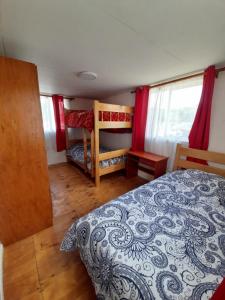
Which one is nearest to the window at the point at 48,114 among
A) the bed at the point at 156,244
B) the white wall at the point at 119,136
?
the white wall at the point at 119,136

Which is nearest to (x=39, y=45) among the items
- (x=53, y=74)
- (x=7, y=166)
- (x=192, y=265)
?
(x=53, y=74)

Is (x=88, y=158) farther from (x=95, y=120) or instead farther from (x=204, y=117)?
(x=204, y=117)

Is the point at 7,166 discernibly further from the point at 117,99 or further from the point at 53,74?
the point at 117,99

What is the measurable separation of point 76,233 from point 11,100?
54.5 inches

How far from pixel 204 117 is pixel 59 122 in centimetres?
346

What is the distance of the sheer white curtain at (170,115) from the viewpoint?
6.98ft

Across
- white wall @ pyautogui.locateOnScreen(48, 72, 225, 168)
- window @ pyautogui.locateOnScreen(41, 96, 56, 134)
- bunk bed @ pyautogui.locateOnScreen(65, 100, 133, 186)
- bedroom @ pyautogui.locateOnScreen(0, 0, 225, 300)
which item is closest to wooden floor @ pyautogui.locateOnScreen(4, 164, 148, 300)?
bedroom @ pyautogui.locateOnScreen(0, 0, 225, 300)

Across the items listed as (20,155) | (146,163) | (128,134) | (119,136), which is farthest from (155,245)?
(119,136)

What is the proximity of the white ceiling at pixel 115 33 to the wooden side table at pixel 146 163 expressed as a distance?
1519 mm

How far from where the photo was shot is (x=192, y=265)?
0.78 metres

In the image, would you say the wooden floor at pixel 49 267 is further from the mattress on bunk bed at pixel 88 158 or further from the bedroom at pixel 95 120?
the mattress on bunk bed at pixel 88 158

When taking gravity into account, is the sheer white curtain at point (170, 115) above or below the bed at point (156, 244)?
above

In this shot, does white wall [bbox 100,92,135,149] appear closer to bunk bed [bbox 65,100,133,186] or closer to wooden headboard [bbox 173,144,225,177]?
bunk bed [bbox 65,100,133,186]

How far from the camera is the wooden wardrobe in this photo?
1.22m
